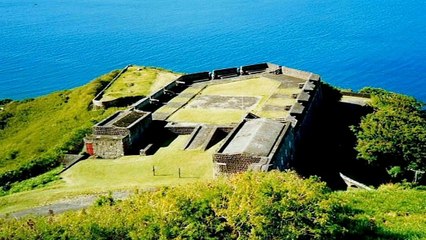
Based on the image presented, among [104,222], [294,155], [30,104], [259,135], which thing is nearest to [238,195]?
[104,222]

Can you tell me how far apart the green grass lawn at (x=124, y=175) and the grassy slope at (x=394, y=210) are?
11490 mm

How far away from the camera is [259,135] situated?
32.3 metres

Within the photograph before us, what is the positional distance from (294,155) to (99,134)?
47.0 feet

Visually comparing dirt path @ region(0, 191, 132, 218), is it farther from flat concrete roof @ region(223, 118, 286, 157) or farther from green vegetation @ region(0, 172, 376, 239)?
green vegetation @ region(0, 172, 376, 239)

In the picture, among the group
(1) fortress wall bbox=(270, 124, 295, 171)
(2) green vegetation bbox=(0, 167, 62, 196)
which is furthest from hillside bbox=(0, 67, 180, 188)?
(1) fortress wall bbox=(270, 124, 295, 171)

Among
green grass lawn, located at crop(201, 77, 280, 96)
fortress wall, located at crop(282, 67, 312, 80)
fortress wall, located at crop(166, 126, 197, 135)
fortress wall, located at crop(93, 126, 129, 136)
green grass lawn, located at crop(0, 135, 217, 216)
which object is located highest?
fortress wall, located at crop(282, 67, 312, 80)

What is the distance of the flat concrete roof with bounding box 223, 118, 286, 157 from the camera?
3031 cm

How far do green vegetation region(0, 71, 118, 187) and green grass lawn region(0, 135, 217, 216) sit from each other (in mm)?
4158

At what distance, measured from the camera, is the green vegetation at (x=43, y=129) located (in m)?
38.5

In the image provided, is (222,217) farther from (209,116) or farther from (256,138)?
(209,116)

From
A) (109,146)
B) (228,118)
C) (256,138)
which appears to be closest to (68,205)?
(109,146)

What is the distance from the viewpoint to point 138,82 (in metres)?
61.2

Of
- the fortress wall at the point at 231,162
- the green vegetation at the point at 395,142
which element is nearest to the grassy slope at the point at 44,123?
the fortress wall at the point at 231,162

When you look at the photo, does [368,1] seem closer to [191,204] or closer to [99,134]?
[99,134]
